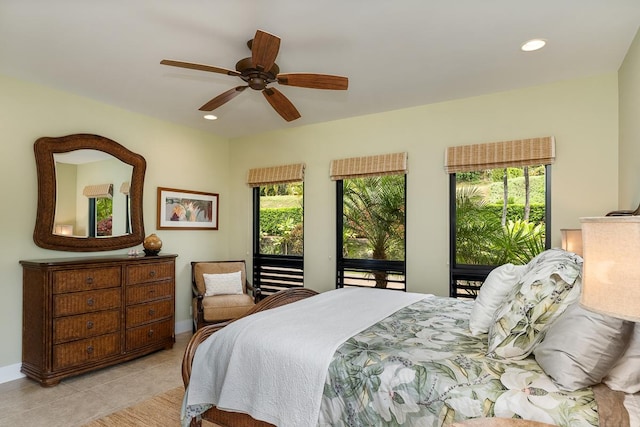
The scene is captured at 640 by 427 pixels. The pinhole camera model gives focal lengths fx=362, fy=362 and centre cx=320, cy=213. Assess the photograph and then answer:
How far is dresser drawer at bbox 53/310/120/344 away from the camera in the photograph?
3.11 meters

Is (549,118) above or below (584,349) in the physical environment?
above

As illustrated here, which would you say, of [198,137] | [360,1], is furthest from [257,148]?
[360,1]

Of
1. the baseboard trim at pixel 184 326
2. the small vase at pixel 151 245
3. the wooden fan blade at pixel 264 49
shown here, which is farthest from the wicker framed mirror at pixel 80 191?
the wooden fan blade at pixel 264 49

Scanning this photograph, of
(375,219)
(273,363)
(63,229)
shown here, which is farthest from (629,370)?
(63,229)

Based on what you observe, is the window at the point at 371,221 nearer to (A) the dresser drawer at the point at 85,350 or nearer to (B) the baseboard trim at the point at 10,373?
(A) the dresser drawer at the point at 85,350

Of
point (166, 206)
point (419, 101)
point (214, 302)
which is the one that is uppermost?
point (419, 101)

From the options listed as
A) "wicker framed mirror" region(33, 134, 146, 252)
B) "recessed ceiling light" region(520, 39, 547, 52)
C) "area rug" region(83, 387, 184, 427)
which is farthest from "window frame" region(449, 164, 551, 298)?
"wicker framed mirror" region(33, 134, 146, 252)

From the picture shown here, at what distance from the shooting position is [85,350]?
328 centimetres

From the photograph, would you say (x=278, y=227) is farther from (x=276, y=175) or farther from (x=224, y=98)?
(x=224, y=98)

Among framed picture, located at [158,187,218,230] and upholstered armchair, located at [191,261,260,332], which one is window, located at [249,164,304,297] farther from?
framed picture, located at [158,187,218,230]

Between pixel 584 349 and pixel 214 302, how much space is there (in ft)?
11.7

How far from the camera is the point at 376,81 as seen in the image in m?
3.29

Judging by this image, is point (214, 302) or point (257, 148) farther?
point (257, 148)

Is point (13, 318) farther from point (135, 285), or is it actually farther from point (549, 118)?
point (549, 118)
